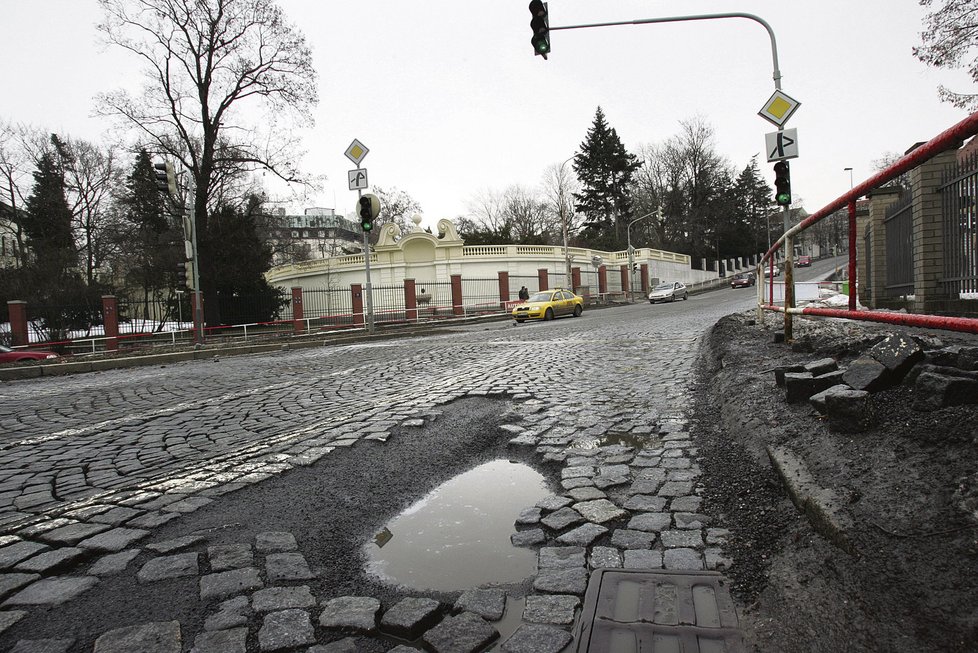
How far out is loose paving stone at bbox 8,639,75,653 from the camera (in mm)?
1992

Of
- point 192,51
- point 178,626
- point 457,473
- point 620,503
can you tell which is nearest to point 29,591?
point 178,626

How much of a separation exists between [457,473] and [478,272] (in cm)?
3920

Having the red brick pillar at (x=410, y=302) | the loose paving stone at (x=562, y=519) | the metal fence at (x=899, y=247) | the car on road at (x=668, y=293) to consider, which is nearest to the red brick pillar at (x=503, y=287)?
the red brick pillar at (x=410, y=302)

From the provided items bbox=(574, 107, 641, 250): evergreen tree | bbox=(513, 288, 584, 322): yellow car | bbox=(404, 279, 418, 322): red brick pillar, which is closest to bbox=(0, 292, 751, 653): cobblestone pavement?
bbox=(513, 288, 584, 322): yellow car

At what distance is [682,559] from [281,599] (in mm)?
1718

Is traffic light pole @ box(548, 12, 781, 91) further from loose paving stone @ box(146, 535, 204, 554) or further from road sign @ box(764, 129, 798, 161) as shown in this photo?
loose paving stone @ box(146, 535, 204, 554)

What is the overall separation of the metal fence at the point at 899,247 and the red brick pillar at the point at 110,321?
22.1 m

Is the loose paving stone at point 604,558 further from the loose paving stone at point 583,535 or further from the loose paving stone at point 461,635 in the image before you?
the loose paving stone at point 461,635

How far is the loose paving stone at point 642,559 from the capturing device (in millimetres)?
2447

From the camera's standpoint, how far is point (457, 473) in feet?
13.2

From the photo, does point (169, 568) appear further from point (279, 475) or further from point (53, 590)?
point (279, 475)

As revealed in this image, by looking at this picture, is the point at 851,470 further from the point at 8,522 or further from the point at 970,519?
the point at 8,522

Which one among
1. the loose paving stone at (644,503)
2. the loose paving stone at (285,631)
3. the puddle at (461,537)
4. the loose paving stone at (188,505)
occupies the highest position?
the loose paving stone at (188,505)

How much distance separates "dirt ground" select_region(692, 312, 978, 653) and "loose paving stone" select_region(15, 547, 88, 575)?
3020 millimetres
